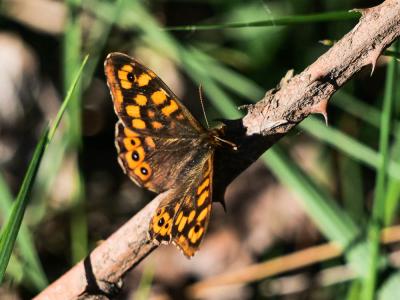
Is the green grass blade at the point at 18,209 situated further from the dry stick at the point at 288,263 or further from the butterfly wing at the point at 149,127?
the dry stick at the point at 288,263

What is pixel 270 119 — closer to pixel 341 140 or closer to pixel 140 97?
pixel 140 97

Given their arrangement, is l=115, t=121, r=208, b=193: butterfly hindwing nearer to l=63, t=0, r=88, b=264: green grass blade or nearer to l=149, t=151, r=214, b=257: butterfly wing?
l=149, t=151, r=214, b=257: butterfly wing

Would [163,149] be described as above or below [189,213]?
above

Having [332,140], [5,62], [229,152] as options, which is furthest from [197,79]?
[5,62]

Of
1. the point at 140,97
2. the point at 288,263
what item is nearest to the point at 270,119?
the point at 140,97

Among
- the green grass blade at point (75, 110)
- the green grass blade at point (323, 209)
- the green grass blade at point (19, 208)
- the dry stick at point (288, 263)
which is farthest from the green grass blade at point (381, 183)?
the green grass blade at point (75, 110)

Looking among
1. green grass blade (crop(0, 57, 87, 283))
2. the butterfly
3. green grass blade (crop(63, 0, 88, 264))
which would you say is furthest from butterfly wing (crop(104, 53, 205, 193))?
green grass blade (crop(63, 0, 88, 264))
